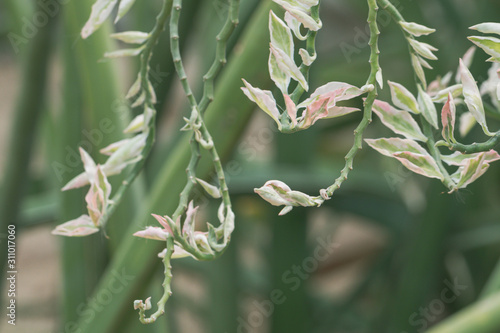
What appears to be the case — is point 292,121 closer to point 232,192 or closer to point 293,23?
point 293,23

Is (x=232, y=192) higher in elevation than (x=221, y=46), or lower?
lower

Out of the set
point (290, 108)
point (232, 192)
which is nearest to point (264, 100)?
point (290, 108)

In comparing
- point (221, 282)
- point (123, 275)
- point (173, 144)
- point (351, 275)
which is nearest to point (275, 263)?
point (221, 282)

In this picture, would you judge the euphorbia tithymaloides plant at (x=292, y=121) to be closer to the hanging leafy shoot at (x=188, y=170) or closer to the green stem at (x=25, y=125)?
the hanging leafy shoot at (x=188, y=170)

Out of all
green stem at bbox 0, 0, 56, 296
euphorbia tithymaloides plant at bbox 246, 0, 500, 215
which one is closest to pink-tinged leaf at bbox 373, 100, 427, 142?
euphorbia tithymaloides plant at bbox 246, 0, 500, 215

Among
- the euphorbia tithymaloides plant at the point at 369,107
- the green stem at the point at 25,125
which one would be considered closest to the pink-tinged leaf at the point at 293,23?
the euphorbia tithymaloides plant at the point at 369,107

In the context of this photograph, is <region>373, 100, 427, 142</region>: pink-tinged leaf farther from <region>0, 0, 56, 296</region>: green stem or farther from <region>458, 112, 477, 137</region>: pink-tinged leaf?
<region>0, 0, 56, 296</region>: green stem
